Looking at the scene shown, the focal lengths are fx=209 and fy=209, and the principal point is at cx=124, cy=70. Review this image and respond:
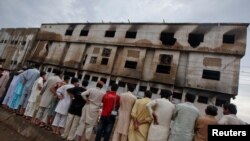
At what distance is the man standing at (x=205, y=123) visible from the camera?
441cm

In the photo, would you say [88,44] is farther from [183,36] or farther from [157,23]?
[183,36]

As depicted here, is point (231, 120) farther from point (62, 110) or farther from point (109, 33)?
point (109, 33)

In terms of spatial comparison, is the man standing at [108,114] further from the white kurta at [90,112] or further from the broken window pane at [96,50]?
the broken window pane at [96,50]

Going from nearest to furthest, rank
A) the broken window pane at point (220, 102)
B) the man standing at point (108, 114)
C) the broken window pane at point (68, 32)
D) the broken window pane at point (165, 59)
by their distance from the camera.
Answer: the man standing at point (108, 114) < the broken window pane at point (220, 102) < the broken window pane at point (165, 59) < the broken window pane at point (68, 32)

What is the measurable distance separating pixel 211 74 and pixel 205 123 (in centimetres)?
1657

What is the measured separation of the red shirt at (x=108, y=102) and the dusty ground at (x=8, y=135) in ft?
8.67

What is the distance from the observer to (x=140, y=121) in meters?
5.12

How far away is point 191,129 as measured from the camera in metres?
4.60

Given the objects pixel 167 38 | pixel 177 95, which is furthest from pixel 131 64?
pixel 177 95

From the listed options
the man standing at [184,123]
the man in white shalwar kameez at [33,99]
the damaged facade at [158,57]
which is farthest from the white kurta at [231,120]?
the damaged facade at [158,57]

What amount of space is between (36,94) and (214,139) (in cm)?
608

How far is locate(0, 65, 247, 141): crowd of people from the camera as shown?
4625mm

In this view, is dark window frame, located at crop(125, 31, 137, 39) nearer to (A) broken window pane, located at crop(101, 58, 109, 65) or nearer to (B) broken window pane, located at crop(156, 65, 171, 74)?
(A) broken window pane, located at crop(101, 58, 109, 65)

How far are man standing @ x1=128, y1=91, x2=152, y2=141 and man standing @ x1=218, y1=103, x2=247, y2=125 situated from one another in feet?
5.35
